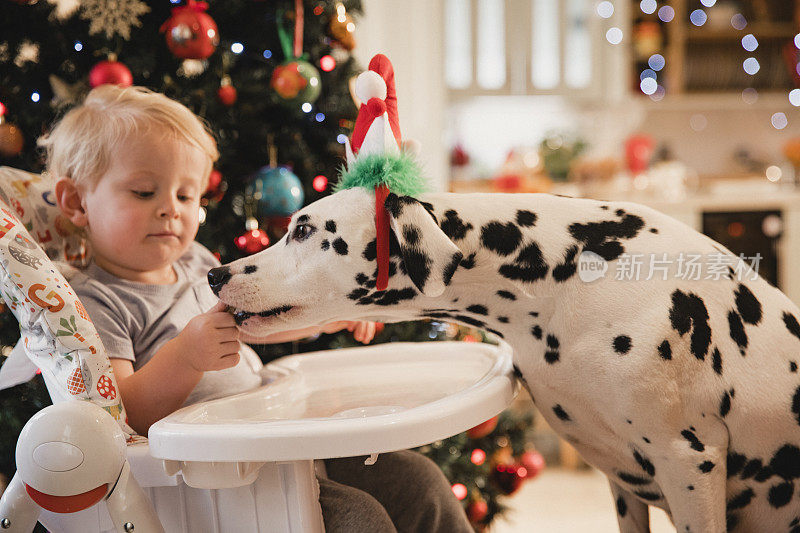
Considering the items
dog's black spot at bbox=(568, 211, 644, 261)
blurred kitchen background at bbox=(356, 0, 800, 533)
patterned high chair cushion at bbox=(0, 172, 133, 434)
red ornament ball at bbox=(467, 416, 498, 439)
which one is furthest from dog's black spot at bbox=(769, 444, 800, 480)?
blurred kitchen background at bbox=(356, 0, 800, 533)

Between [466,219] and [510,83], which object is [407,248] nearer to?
[466,219]

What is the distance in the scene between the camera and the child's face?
126 cm

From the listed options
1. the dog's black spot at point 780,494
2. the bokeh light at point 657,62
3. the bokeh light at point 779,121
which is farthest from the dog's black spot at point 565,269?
the bokeh light at point 779,121

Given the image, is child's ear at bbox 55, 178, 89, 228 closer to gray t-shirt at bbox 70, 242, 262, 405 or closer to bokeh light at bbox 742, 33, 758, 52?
gray t-shirt at bbox 70, 242, 262, 405

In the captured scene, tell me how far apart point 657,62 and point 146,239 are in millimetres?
4192

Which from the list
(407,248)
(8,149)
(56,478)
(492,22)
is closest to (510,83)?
(492,22)

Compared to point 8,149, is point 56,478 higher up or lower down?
lower down

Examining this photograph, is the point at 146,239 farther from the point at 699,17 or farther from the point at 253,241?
the point at 699,17

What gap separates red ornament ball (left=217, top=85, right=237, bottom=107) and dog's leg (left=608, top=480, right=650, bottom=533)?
120 centimetres

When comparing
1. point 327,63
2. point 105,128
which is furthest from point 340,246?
point 327,63

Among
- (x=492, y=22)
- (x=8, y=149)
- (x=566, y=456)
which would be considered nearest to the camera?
(x=8, y=149)

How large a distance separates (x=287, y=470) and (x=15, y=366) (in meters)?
0.56

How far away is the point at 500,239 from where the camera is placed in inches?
41.1

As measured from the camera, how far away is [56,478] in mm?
828
